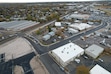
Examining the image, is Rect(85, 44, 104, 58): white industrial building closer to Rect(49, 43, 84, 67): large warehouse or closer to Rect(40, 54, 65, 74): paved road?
Rect(49, 43, 84, 67): large warehouse

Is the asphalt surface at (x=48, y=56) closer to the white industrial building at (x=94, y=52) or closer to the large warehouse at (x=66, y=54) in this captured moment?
the large warehouse at (x=66, y=54)

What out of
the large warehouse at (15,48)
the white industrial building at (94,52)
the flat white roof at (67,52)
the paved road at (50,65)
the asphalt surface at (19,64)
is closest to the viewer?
the paved road at (50,65)

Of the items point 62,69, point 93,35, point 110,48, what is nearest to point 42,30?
point 93,35

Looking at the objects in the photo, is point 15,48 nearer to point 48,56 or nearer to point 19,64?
point 19,64

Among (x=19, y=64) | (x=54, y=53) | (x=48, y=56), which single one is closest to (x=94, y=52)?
(x=54, y=53)

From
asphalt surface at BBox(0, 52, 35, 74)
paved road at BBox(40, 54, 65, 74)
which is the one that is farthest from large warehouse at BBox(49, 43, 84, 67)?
asphalt surface at BBox(0, 52, 35, 74)

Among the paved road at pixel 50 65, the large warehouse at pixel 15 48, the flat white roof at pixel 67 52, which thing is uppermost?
the flat white roof at pixel 67 52

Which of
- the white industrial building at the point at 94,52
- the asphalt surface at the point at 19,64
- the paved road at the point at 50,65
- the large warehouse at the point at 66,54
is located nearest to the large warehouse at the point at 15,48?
the asphalt surface at the point at 19,64

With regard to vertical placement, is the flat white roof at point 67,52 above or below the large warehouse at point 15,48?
above

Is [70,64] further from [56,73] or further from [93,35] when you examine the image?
[93,35]

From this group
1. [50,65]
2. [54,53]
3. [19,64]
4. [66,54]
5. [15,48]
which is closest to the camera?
[50,65]

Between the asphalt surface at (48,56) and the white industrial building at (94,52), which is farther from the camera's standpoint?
the white industrial building at (94,52)

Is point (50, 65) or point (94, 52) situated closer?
point (50, 65)
